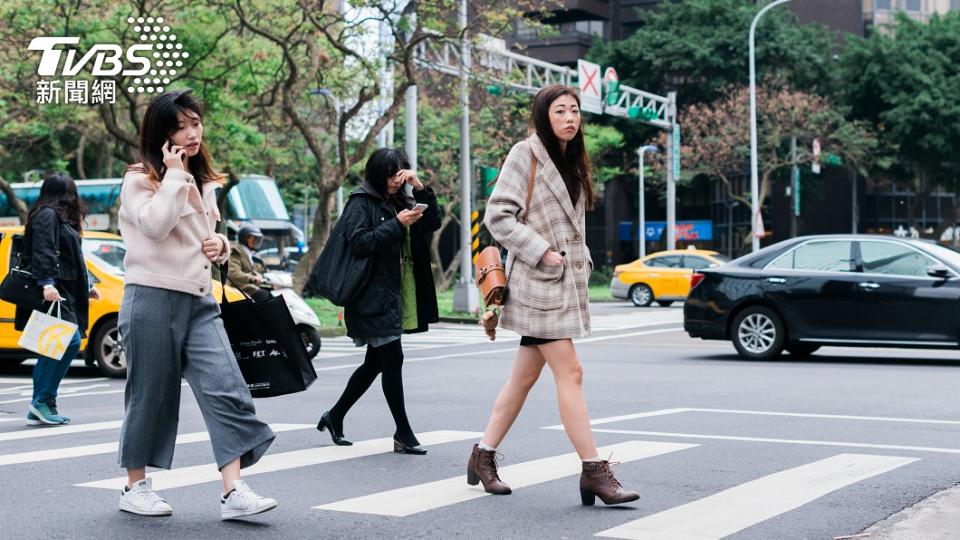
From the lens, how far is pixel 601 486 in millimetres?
5699

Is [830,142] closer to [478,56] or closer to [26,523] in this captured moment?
[478,56]

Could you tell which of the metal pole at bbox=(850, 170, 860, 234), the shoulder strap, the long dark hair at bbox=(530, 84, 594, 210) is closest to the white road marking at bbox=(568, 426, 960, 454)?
the long dark hair at bbox=(530, 84, 594, 210)

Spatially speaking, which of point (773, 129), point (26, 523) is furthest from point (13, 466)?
point (773, 129)

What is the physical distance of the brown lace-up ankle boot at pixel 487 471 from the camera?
605 cm

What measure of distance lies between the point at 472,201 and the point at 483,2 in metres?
4.34

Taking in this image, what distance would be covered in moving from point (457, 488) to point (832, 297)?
29.5ft

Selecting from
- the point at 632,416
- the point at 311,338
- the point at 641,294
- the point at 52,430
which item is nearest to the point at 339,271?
the point at 52,430

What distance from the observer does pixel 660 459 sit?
7.25 m

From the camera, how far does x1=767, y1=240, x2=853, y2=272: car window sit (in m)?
14.5

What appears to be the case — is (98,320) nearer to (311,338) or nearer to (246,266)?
(246,266)

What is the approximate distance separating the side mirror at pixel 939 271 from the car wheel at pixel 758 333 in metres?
1.71

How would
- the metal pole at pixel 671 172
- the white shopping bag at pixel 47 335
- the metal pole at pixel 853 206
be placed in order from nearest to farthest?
the white shopping bag at pixel 47 335
the metal pole at pixel 671 172
the metal pole at pixel 853 206

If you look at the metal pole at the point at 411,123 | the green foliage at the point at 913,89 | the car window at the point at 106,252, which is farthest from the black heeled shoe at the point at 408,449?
A: the green foliage at the point at 913,89

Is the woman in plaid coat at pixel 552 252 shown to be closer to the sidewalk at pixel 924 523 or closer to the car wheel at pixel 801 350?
the sidewalk at pixel 924 523
